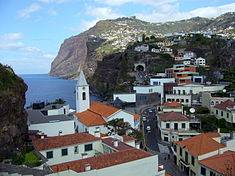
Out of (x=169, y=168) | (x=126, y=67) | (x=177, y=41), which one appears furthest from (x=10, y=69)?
(x=177, y=41)

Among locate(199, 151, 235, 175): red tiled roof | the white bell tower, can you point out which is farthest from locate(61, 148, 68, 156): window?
the white bell tower

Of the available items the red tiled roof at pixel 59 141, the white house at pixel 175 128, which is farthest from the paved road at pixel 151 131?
the red tiled roof at pixel 59 141

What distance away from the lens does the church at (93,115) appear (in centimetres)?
3456

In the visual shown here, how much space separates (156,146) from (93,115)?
7475 mm

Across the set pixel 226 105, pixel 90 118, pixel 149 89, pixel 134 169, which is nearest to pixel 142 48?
pixel 149 89

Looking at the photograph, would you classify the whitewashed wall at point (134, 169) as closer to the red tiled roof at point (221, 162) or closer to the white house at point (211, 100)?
the red tiled roof at point (221, 162)

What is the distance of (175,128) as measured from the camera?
35688 mm

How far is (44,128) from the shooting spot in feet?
91.4

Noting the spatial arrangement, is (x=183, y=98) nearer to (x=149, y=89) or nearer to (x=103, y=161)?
(x=149, y=89)

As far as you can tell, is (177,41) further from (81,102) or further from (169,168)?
(169,168)

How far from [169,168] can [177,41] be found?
79632 millimetres

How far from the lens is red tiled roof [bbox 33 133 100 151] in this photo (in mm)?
21641

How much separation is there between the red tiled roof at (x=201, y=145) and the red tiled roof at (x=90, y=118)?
9.83 metres

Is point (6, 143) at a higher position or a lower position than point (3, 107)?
lower
